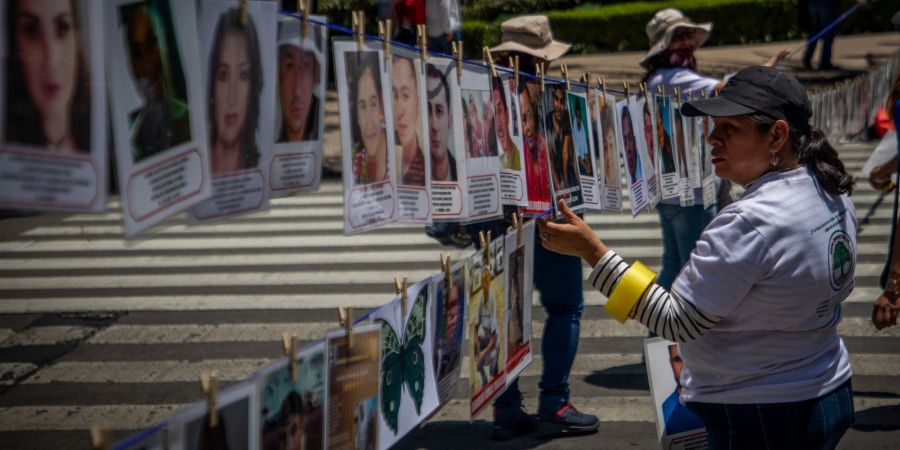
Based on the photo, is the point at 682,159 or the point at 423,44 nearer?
the point at 423,44

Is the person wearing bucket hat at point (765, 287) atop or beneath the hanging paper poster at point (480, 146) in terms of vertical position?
beneath

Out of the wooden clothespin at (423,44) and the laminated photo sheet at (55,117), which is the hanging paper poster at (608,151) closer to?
the wooden clothespin at (423,44)

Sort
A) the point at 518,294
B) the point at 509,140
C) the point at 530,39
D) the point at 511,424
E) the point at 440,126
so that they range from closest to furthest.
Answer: the point at 440,126 < the point at 509,140 < the point at 518,294 < the point at 530,39 < the point at 511,424

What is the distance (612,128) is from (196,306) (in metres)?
4.52

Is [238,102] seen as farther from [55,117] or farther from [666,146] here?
[666,146]

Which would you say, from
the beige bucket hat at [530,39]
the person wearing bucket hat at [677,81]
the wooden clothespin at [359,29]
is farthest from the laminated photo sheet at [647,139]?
the wooden clothespin at [359,29]

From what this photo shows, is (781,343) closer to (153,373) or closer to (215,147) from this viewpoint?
(215,147)

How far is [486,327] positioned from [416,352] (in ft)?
1.80

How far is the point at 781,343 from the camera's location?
9.29 feet

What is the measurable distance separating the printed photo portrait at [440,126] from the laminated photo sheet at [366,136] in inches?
11.9

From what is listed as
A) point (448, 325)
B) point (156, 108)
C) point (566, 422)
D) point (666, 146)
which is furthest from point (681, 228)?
point (156, 108)

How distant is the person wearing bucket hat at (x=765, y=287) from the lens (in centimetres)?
277

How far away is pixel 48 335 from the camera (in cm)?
748

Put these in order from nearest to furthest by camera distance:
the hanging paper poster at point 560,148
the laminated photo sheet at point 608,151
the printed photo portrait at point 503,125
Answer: the printed photo portrait at point 503,125 < the hanging paper poster at point 560,148 < the laminated photo sheet at point 608,151
